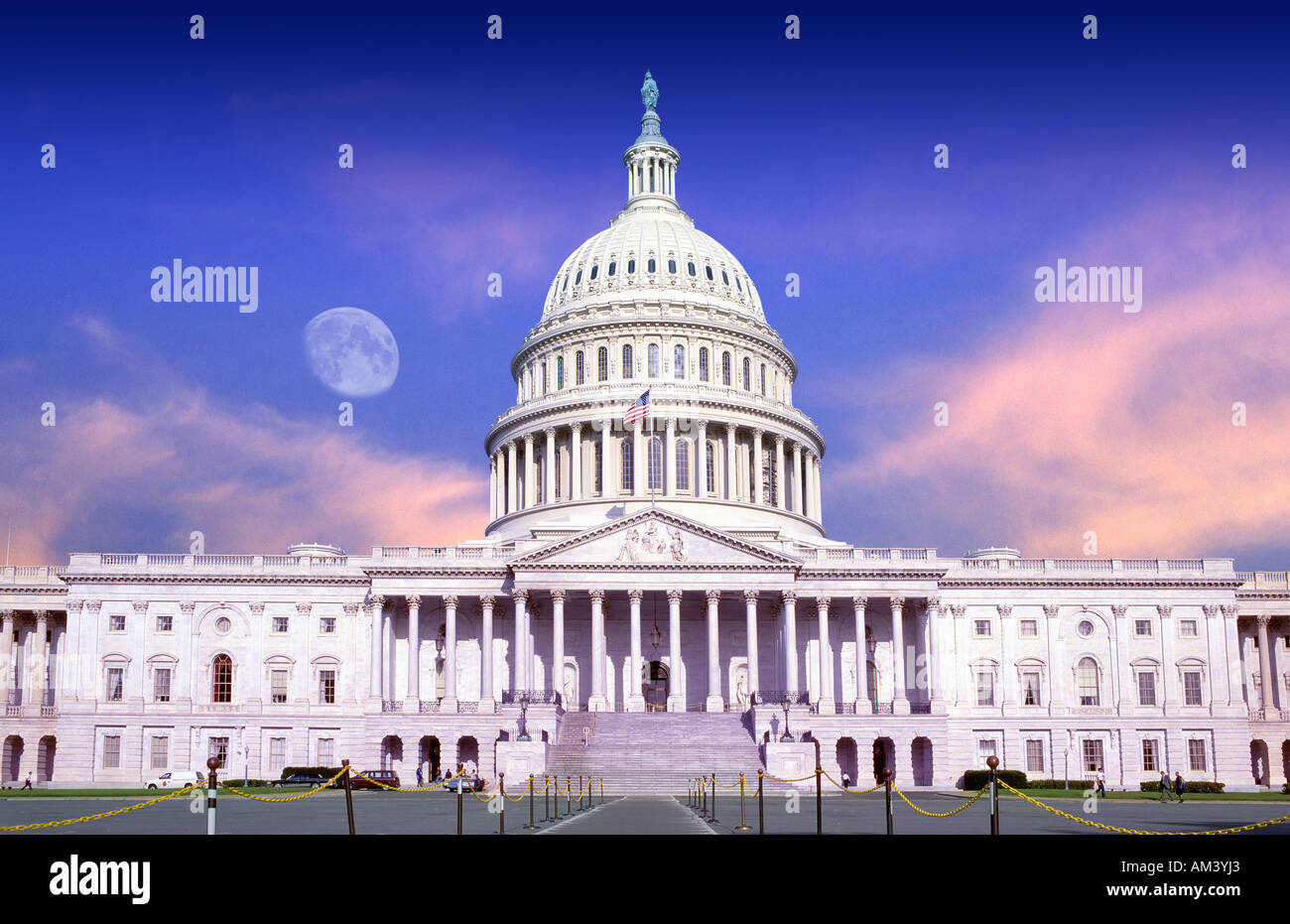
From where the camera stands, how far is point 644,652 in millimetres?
88625

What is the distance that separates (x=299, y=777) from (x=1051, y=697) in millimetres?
47968

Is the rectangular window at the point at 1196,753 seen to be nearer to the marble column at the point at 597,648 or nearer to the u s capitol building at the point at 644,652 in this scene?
the u s capitol building at the point at 644,652

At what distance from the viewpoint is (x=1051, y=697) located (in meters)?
87.9

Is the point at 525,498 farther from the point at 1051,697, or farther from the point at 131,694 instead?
the point at 1051,697

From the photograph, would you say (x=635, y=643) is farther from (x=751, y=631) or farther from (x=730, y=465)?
(x=730, y=465)

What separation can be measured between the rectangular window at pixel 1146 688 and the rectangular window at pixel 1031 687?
6.61 metres

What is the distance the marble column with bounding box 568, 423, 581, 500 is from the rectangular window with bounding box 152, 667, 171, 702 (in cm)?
3090

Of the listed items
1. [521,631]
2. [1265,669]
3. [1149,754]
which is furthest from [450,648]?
[1265,669]

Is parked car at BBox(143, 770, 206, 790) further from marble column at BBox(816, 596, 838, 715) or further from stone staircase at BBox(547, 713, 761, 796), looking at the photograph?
marble column at BBox(816, 596, 838, 715)

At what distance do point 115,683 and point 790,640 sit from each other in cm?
4388

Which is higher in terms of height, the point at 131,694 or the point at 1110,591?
the point at 1110,591
